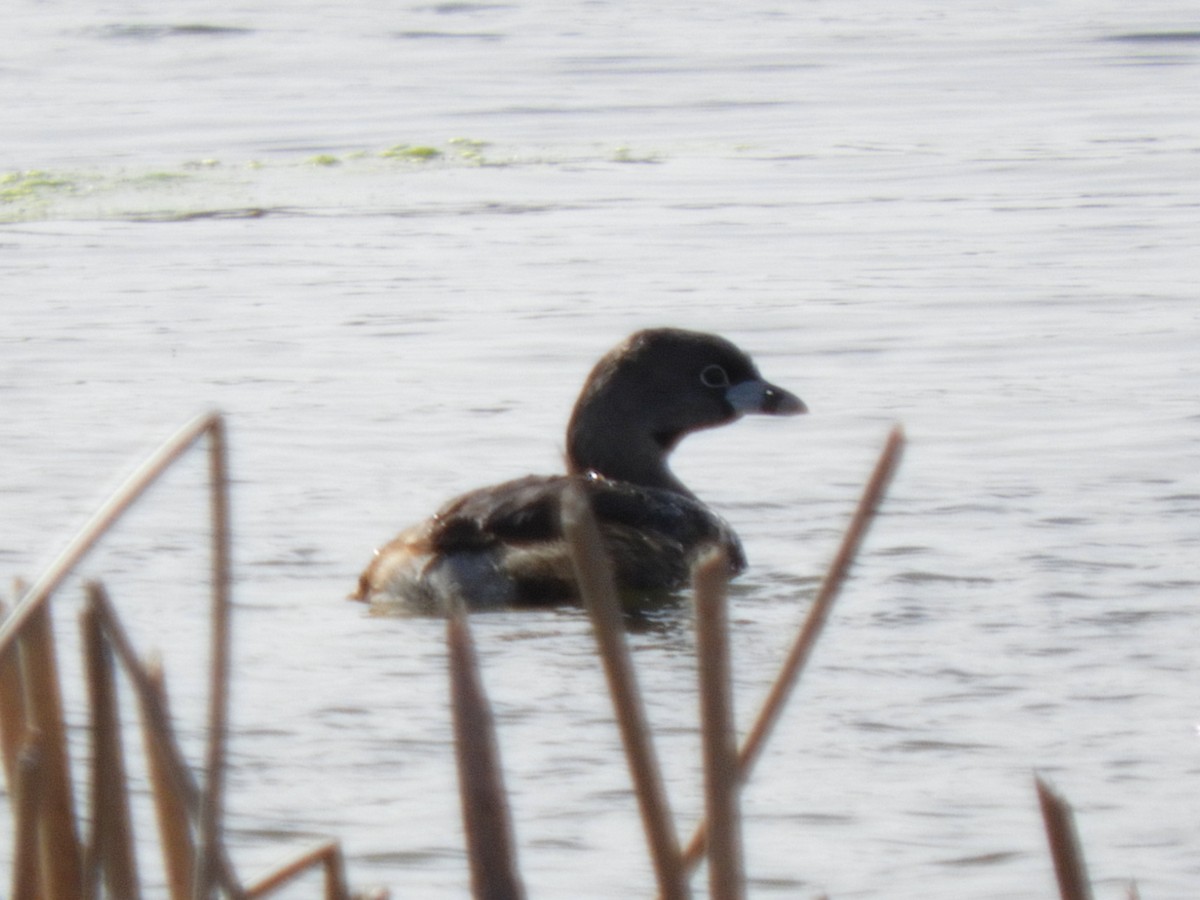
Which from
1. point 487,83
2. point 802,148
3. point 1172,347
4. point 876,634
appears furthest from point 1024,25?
point 876,634

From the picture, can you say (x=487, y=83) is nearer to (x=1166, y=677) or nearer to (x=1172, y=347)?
(x=1172, y=347)

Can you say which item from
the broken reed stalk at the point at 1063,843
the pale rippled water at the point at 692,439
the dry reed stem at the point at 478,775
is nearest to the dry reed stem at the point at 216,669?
the dry reed stem at the point at 478,775

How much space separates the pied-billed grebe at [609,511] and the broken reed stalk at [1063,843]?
445cm

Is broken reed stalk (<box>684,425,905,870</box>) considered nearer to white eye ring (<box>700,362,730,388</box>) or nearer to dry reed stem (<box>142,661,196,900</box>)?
dry reed stem (<box>142,661,196,900</box>)

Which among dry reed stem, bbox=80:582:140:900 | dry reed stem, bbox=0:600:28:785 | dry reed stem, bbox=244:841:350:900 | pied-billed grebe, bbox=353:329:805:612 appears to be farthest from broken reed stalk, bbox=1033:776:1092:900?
pied-billed grebe, bbox=353:329:805:612

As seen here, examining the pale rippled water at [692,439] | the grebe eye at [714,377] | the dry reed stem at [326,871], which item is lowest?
the pale rippled water at [692,439]

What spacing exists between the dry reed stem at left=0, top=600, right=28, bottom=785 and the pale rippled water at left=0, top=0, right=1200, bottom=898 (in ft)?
6.98

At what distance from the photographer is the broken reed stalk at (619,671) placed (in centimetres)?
226

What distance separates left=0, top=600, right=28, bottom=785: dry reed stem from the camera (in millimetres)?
2908

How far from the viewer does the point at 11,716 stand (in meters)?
2.94

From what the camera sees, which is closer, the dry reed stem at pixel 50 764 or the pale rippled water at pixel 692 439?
the dry reed stem at pixel 50 764

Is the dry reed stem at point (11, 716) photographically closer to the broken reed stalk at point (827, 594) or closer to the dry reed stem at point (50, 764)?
the dry reed stem at point (50, 764)

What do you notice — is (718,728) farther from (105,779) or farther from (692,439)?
(692,439)

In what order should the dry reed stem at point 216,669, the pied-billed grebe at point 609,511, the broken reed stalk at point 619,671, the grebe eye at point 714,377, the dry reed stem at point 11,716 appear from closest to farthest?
the broken reed stalk at point 619,671 < the dry reed stem at point 216,669 < the dry reed stem at point 11,716 < the pied-billed grebe at point 609,511 < the grebe eye at point 714,377
